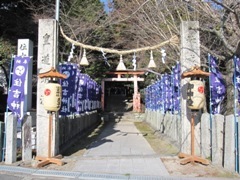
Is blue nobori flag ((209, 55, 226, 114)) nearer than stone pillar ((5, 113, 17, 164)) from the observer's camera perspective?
No

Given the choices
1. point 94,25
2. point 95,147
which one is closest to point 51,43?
point 95,147

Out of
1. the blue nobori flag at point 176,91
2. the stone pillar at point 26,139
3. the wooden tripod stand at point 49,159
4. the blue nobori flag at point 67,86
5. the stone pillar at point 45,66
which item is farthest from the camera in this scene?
the blue nobori flag at point 176,91

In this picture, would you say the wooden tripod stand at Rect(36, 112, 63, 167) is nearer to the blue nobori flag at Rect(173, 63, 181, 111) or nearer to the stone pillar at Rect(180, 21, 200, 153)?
the stone pillar at Rect(180, 21, 200, 153)

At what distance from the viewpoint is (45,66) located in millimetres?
9617

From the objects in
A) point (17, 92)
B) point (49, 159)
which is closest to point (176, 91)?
point (17, 92)

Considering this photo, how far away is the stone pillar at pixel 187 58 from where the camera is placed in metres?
9.63

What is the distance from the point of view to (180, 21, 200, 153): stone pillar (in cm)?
963

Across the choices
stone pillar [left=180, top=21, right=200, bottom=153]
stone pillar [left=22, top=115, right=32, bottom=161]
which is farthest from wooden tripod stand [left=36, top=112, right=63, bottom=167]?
stone pillar [left=180, top=21, right=200, bottom=153]

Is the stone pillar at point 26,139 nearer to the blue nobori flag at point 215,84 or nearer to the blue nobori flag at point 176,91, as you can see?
the blue nobori flag at point 215,84

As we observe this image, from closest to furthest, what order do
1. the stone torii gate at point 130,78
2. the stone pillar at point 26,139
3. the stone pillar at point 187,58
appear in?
1. the stone pillar at point 26,139
2. the stone pillar at point 187,58
3. the stone torii gate at point 130,78

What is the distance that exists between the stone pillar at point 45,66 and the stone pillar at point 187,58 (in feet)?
11.9

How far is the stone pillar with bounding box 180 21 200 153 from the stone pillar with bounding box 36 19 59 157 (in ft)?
11.9

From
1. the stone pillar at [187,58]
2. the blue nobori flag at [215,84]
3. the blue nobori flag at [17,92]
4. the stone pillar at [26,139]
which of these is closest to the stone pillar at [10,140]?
the stone pillar at [26,139]

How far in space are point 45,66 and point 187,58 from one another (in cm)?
405
